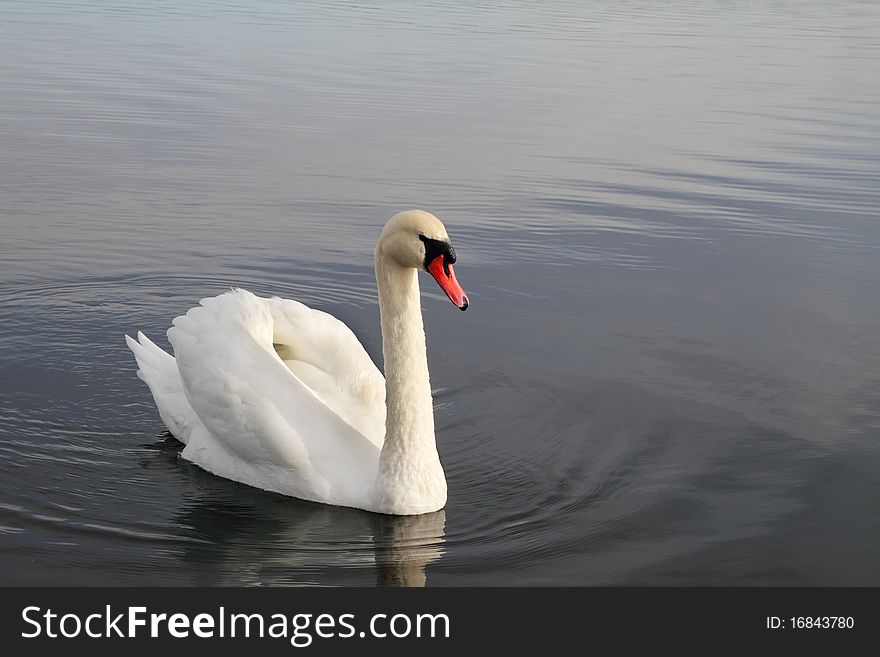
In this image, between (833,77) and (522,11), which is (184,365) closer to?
(833,77)

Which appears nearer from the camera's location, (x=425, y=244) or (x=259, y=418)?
(x=425, y=244)

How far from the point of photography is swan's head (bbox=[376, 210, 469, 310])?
7039mm

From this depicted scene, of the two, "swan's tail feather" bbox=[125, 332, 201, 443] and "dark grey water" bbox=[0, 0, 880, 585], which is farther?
"swan's tail feather" bbox=[125, 332, 201, 443]

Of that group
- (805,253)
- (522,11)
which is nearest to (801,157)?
(805,253)

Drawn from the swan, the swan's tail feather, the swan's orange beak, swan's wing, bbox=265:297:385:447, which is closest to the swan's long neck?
the swan

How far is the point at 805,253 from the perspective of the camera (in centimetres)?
1357

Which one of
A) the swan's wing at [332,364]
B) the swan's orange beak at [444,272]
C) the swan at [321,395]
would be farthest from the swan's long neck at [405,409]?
the swan's wing at [332,364]

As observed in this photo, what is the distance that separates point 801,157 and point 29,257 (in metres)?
11.0

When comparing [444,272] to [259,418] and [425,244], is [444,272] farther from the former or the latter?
[259,418]

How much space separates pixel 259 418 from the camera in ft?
24.9

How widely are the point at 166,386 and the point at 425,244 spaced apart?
8.21 feet

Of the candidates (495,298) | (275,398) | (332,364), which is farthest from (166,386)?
(495,298)

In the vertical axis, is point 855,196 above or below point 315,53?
below

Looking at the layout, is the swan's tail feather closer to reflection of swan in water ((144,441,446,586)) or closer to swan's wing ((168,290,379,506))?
swan's wing ((168,290,379,506))
